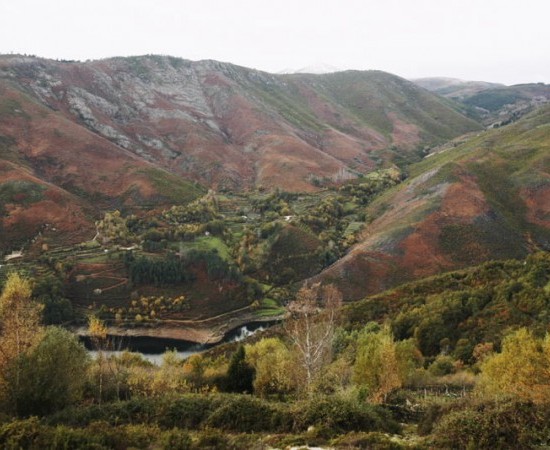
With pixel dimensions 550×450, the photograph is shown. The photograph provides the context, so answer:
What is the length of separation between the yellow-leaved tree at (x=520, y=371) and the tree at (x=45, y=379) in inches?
1050

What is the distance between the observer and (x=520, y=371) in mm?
30922

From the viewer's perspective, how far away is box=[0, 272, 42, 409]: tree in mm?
27406

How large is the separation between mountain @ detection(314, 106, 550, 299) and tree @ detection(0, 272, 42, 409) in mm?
92484

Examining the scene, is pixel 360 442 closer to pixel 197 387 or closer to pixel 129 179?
pixel 197 387

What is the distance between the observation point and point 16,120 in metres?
180

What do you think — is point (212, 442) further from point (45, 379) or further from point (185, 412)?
point (45, 379)

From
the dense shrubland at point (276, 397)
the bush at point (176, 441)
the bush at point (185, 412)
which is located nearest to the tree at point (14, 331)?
the dense shrubland at point (276, 397)

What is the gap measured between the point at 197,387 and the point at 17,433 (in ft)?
78.5

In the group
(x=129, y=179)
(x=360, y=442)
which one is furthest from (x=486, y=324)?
(x=129, y=179)

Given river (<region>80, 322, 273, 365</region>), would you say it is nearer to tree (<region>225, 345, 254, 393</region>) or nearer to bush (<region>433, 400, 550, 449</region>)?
tree (<region>225, 345, 254, 393</region>)

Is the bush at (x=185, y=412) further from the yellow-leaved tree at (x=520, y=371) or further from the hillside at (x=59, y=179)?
the hillside at (x=59, y=179)

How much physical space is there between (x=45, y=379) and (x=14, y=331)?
433 centimetres

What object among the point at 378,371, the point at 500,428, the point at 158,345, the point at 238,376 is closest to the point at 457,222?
the point at 158,345

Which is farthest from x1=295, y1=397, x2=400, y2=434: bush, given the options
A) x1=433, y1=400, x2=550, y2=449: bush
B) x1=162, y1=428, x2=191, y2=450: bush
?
x1=162, y1=428, x2=191, y2=450: bush
